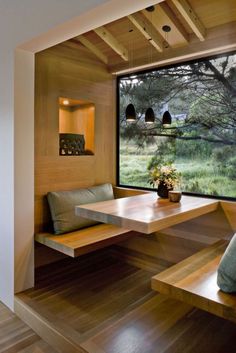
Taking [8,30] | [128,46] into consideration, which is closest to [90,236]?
[8,30]

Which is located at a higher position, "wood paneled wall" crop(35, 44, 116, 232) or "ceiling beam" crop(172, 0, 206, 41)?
"ceiling beam" crop(172, 0, 206, 41)

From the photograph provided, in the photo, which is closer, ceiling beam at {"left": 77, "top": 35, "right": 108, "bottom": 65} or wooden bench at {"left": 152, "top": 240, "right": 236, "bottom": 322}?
wooden bench at {"left": 152, "top": 240, "right": 236, "bottom": 322}

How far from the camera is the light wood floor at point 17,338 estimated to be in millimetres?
2217

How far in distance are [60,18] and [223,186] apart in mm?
2226

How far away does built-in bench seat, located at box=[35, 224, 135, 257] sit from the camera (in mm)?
2729

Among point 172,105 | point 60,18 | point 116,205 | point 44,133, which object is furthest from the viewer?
point 172,105

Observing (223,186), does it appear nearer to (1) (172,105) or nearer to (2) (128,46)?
(1) (172,105)

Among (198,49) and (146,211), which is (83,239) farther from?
(198,49)

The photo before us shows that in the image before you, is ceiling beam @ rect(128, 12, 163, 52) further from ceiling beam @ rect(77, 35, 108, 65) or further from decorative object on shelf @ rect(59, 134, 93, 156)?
decorative object on shelf @ rect(59, 134, 93, 156)

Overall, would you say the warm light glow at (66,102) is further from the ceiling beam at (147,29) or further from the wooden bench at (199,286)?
the wooden bench at (199,286)

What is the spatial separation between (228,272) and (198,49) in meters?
2.37

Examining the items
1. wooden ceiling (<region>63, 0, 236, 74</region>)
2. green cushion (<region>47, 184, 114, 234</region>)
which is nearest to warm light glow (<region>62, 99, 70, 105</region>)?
wooden ceiling (<region>63, 0, 236, 74</region>)

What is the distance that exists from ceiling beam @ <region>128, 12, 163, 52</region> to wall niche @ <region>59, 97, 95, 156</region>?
1056 mm

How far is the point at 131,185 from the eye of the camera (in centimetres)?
394
